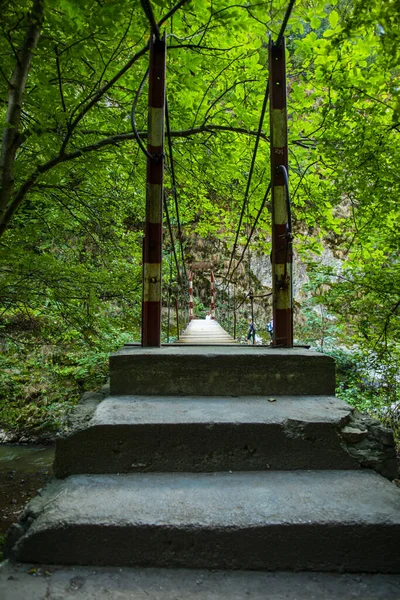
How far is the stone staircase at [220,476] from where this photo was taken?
3.09 feet

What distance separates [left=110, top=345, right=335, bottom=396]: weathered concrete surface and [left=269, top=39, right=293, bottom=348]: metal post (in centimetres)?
36

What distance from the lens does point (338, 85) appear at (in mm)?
2725

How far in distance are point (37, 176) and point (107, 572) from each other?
2316mm

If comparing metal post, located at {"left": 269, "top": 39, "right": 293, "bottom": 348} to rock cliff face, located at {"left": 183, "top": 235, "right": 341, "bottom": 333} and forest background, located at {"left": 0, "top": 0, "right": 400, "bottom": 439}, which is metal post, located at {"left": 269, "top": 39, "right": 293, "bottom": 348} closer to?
forest background, located at {"left": 0, "top": 0, "right": 400, "bottom": 439}

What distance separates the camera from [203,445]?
1225 millimetres

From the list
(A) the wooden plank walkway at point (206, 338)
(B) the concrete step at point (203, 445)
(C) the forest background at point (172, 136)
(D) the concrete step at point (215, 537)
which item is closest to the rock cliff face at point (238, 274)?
(A) the wooden plank walkway at point (206, 338)

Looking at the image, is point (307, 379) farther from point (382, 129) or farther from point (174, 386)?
point (382, 129)

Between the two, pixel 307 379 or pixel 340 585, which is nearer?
pixel 340 585

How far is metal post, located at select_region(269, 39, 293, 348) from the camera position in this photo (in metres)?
1.98

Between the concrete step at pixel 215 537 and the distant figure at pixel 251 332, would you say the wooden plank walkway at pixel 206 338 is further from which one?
the concrete step at pixel 215 537

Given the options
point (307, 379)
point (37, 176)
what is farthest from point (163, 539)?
point (37, 176)

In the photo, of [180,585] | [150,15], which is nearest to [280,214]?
[150,15]

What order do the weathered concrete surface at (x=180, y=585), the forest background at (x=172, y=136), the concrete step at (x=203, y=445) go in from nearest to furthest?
the weathered concrete surface at (x=180, y=585), the concrete step at (x=203, y=445), the forest background at (x=172, y=136)

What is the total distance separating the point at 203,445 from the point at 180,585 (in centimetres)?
Result: 41
